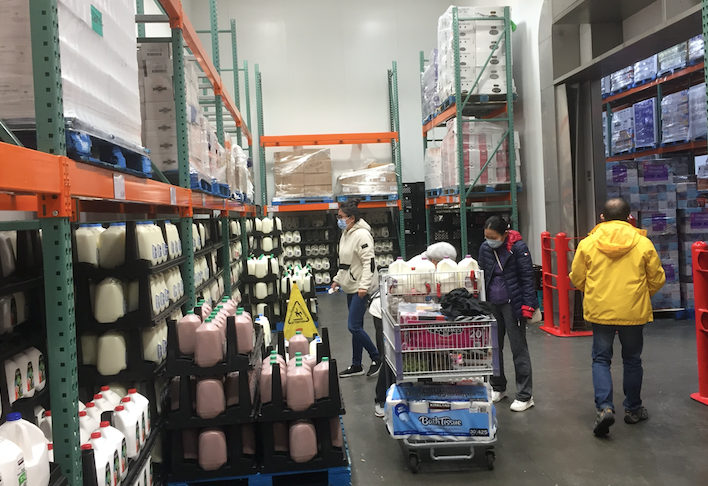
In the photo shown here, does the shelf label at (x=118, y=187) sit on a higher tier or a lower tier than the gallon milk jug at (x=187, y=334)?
higher

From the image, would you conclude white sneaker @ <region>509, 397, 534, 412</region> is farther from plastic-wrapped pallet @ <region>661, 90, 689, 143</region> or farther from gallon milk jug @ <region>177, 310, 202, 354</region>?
plastic-wrapped pallet @ <region>661, 90, 689, 143</region>

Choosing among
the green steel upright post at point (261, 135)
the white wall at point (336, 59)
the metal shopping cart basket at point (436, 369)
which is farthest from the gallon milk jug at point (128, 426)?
the white wall at point (336, 59)

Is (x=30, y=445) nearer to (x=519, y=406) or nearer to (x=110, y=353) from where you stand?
(x=110, y=353)

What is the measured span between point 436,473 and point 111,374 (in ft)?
7.05

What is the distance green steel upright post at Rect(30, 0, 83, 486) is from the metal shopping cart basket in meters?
1.95

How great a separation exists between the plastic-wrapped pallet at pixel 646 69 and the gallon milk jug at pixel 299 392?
8.02m

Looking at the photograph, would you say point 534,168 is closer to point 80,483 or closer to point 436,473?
point 436,473

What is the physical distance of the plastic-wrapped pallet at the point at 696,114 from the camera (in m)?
7.84

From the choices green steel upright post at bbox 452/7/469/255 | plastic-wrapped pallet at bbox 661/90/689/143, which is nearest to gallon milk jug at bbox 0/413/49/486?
green steel upright post at bbox 452/7/469/255

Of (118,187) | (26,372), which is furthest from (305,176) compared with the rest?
(26,372)

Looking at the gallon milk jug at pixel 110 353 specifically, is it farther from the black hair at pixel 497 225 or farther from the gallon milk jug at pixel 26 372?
the black hair at pixel 497 225

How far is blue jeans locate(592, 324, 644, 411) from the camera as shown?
13.6ft

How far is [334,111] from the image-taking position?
541 inches

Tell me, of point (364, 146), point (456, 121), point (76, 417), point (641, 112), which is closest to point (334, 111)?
point (364, 146)
